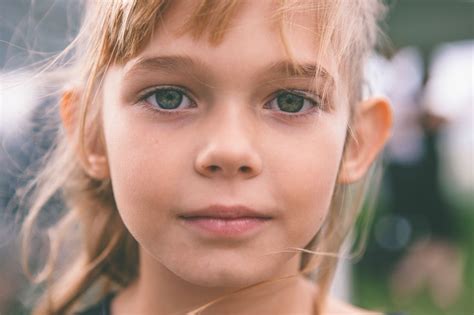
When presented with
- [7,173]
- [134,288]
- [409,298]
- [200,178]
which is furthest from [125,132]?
[409,298]

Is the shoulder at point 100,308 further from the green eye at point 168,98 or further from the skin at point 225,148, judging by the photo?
the green eye at point 168,98

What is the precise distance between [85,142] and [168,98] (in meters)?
0.31

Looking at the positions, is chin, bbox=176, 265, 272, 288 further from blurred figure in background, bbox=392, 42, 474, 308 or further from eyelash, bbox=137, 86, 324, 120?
blurred figure in background, bbox=392, 42, 474, 308

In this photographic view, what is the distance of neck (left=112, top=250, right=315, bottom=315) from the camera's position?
125cm

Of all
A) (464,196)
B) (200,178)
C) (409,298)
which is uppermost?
(464,196)

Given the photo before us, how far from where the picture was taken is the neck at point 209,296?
1245 millimetres

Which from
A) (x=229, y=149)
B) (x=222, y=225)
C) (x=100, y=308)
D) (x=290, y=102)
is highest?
(x=290, y=102)

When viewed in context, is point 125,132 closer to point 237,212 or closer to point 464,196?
point 237,212

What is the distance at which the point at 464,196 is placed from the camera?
4.49 m

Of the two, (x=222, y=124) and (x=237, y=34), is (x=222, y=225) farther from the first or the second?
(x=237, y=34)

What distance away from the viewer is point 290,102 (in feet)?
3.57

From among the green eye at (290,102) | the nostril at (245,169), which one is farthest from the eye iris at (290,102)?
the nostril at (245,169)

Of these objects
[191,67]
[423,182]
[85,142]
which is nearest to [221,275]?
[191,67]

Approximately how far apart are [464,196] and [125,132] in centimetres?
382
